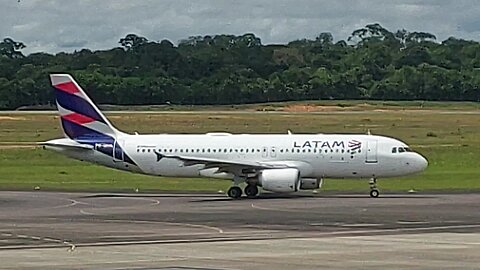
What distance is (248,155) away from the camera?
190 ft

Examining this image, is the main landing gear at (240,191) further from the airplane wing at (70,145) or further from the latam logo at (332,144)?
the airplane wing at (70,145)

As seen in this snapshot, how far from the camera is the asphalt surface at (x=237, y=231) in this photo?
29.2 metres

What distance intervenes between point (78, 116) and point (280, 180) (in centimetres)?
1093

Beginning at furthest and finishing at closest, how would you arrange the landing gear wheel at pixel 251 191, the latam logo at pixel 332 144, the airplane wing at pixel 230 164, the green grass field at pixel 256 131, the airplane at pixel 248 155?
the green grass field at pixel 256 131 → the landing gear wheel at pixel 251 191 → the latam logo at pixel 332 144 → the airplane at pixel 248 155 → the airplane wing at pixel 230 164

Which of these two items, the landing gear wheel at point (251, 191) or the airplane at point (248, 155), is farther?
the landing gear wheel at point (251, 191)

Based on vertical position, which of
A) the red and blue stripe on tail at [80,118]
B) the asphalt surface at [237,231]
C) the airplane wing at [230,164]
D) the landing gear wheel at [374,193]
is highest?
the red and blue stripe on tail at [80,118]

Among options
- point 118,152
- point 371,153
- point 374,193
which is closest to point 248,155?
point 371,153

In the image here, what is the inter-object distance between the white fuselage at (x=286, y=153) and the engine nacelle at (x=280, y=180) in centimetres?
114

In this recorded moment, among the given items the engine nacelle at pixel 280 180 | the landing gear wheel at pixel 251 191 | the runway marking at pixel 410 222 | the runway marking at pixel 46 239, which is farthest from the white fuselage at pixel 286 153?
the runway marking at pixel 46 239

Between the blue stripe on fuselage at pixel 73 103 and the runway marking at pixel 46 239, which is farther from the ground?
the blue stripe on fuselage at pixel 73 103

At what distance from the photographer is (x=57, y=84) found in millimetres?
60938

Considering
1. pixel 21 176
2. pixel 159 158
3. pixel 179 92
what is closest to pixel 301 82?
pixel 179 92

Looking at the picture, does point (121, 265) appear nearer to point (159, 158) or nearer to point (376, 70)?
point (159, 158)

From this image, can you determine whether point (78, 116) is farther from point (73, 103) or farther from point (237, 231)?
point (237, 231)
